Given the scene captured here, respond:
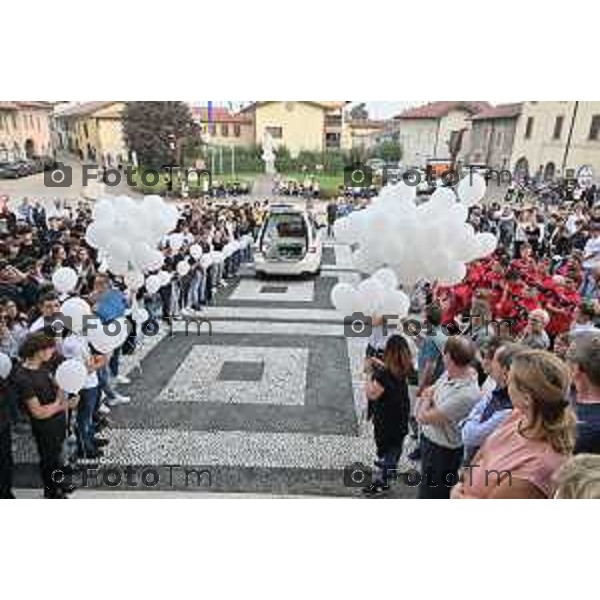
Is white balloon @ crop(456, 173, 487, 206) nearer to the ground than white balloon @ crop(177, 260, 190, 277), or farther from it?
farther from it

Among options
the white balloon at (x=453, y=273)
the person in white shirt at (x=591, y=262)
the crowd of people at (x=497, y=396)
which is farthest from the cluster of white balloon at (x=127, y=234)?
the person in white shirt at (x=591, y=262)

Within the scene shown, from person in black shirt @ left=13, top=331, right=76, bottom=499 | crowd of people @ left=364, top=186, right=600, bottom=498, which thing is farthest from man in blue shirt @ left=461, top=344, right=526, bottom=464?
person in black shirt @ left=13, top=331, right=76, bottom=499

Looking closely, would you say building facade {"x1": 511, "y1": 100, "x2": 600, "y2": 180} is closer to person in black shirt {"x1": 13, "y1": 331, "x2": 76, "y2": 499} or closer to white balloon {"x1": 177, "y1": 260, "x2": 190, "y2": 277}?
person in black shirt {"x1": 13, "y1": 331, "x2": 76, "y2": 499}

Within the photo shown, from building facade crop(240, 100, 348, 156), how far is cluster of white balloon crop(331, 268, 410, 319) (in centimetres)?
136

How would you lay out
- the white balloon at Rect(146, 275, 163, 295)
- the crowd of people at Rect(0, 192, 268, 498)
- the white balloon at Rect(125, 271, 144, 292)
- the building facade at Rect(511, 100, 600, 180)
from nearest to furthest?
the crowd of people at Rect(0, 192, 268, 498)
the building facade at Rect(511, 100, 600, 180)
the white balloon at Rect(125, 271, 144, 292)
the white balloon at Rect(146, 275, 163, 295)

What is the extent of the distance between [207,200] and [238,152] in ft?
5.37

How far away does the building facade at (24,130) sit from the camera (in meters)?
5.11

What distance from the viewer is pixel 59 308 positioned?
441cm

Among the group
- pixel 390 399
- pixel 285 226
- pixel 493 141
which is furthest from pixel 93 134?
pixel 285 226

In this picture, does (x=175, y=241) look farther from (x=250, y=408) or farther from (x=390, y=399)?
(x=390, y=399)

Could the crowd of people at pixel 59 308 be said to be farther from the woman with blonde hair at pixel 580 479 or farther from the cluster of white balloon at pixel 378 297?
the woman with blonde hair at pixel 580 479

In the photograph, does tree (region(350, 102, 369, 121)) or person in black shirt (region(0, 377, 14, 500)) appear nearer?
person in black shirt (region(0, 377, 14, 500))

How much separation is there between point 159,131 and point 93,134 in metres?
1.11

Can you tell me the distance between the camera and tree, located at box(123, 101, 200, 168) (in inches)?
199
